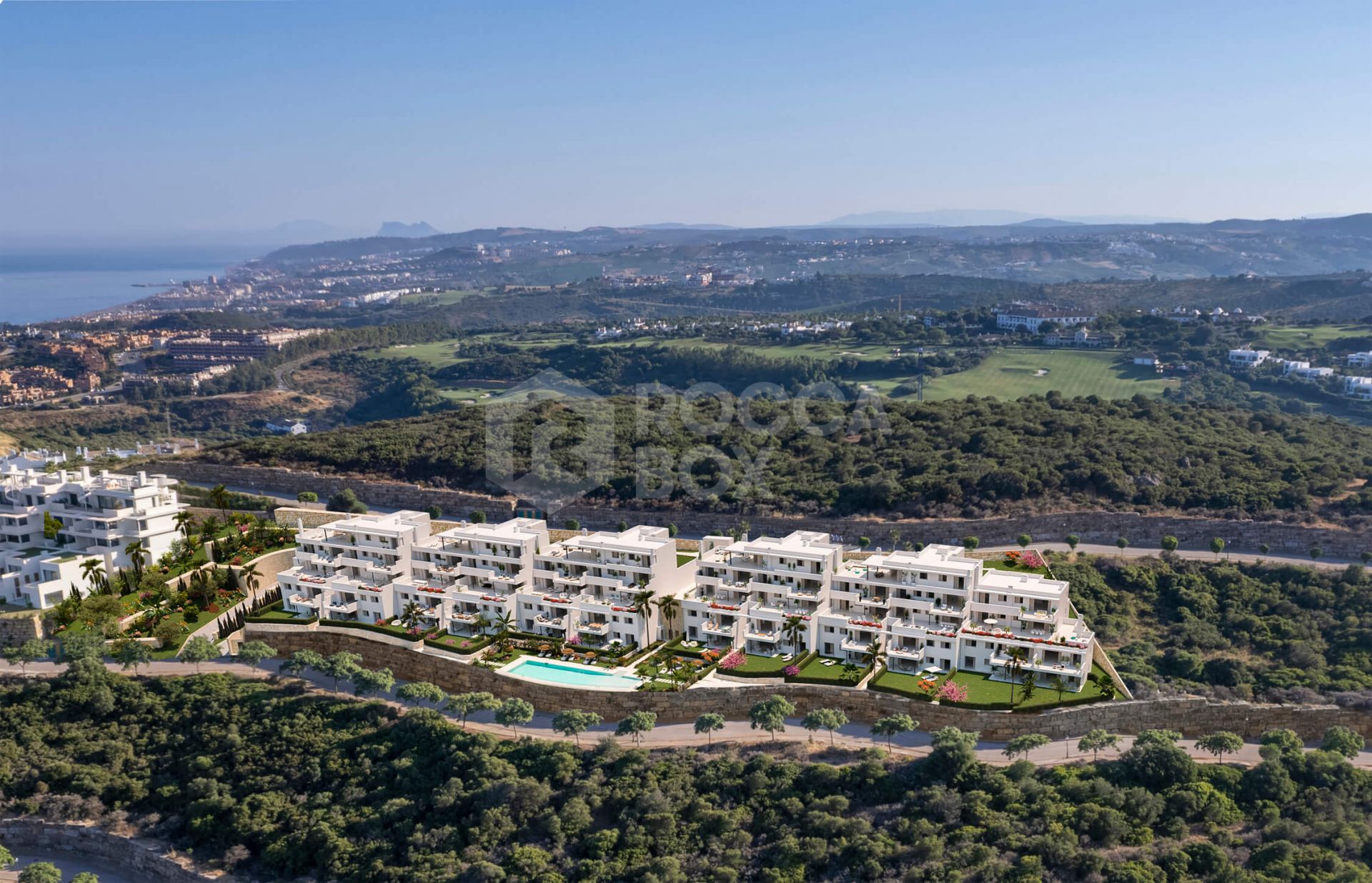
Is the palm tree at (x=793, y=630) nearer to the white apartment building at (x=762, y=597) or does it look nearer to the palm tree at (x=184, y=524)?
the white apartment building at (x=762, y=597)

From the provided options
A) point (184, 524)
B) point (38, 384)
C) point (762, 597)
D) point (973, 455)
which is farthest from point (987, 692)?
point (38, 384)

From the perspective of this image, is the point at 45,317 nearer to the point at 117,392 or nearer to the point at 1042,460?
the point at 117,392

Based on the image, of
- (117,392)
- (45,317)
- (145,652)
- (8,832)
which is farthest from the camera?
(45,317)

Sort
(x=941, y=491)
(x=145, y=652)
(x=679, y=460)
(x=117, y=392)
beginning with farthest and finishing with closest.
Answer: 1. (x=117, y=392)
2. (x=679, y=460)
3. (x=941, y=491)
4. (x=145, y=652)

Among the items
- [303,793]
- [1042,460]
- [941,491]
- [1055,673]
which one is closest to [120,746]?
[303,793]

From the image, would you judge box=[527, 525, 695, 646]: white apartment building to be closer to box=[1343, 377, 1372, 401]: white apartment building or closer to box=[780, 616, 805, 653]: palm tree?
box=[780, 616, 805, 653]: palm tree

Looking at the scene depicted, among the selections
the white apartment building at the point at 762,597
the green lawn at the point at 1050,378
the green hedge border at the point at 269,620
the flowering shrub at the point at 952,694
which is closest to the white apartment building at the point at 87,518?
the green hedge border at the point at 269,620

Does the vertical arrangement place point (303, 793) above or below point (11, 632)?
below
